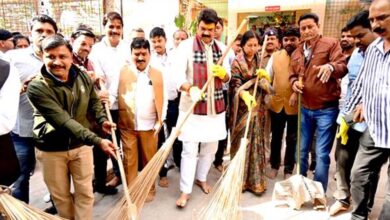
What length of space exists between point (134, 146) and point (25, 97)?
3.04ft

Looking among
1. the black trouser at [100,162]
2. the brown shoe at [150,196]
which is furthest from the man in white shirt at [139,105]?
the brown shoe at [150,196]

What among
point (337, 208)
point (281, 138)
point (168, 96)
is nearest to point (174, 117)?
point (168, 96)

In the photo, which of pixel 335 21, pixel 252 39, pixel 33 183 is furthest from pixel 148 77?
pixel 335 21

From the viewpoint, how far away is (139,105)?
97.3 inches

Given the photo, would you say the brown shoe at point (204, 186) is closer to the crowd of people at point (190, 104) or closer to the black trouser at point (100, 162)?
the crowd of people at point (190, 104)

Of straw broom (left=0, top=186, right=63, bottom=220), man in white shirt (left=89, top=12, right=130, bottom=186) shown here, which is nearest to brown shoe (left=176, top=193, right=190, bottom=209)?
man in white shirt (left=89, top=12, right=130, bottom=186)

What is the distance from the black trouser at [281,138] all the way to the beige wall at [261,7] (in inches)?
192

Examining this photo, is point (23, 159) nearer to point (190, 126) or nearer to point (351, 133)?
point (190, 126)

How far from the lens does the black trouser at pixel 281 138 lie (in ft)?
10.1

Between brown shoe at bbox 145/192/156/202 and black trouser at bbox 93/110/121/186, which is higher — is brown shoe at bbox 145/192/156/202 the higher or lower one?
the lower one

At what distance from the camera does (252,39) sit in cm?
267

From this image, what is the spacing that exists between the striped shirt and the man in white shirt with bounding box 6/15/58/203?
221cm

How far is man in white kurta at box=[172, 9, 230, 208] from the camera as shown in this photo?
2383 mm

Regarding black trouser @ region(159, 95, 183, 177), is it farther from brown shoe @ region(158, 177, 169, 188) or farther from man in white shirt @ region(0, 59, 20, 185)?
man in white shirt @ region(0, 59, 20, 185)
